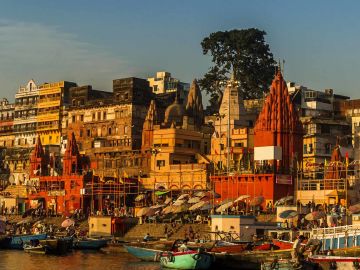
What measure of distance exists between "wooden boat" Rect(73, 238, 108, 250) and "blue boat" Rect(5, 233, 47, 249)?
2.32 m

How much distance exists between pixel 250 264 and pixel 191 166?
3535cm

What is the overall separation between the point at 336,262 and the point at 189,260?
27.5 ft

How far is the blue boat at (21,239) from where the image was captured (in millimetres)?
60969

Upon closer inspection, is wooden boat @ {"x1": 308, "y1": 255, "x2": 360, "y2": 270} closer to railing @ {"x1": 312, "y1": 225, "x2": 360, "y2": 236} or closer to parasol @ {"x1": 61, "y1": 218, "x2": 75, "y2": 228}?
railing @ {"x1": 312, "y1": 225, "x2": 360, "y2": 236}

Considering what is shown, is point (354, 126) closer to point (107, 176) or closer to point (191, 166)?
point (191, 166)

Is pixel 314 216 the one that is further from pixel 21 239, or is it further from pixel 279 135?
pixel 21 239

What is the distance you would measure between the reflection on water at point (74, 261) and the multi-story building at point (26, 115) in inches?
1892

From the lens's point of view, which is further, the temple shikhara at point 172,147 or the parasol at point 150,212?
the temple shikhara at point 172,147

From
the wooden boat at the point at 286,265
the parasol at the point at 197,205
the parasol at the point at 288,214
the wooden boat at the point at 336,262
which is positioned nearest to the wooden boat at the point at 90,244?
the parasol at the point at 197,205

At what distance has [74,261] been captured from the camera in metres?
52.8

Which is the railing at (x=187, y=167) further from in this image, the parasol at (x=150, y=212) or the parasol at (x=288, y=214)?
the parasol at (x=288, y=214)

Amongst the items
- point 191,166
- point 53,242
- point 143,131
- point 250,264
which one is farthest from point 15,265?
point 143,131

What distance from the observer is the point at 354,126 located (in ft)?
273

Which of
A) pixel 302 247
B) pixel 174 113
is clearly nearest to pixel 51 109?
pixel 174 113
